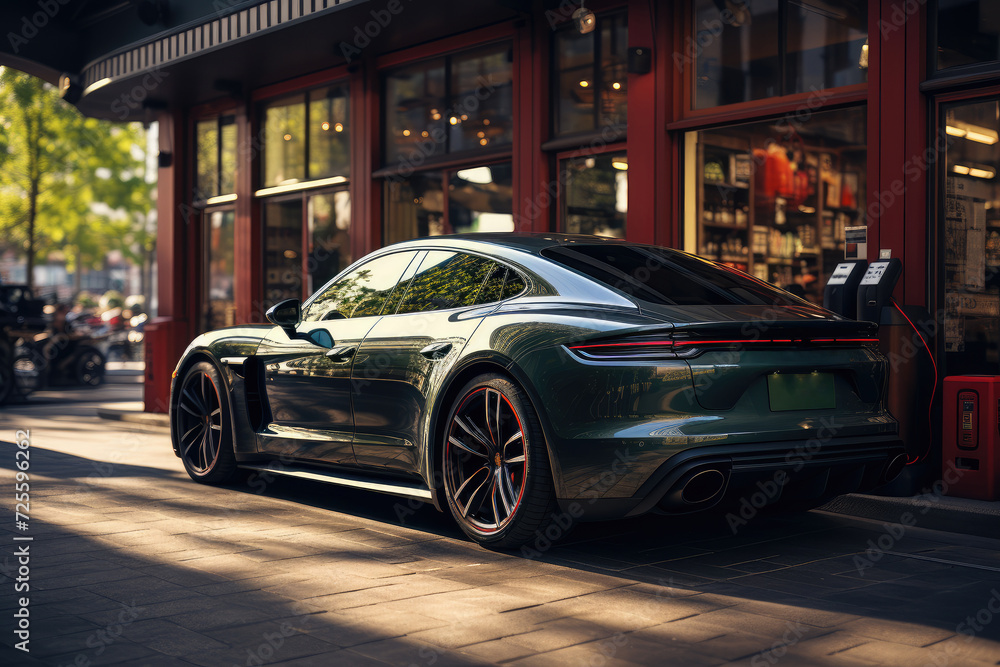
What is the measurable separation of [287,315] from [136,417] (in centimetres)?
658

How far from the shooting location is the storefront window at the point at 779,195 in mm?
8844

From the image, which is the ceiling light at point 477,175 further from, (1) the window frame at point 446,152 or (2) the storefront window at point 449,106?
(2) the storefront window at point 449,106

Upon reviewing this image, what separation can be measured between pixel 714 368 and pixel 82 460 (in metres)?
5.87

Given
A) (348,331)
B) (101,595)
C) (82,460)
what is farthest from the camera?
(82,460)

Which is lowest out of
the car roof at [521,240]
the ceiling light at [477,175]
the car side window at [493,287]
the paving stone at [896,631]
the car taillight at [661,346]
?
the paving stone at [896,631]

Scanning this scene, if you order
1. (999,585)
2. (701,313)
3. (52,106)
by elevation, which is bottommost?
(999,585)

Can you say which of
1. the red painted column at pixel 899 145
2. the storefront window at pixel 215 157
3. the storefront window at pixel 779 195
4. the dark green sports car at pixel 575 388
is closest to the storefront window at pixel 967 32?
the red painted column at pixel 899 145

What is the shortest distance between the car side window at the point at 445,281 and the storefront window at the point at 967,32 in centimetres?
367

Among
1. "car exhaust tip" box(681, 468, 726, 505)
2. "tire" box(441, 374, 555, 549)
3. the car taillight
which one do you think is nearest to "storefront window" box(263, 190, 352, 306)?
"tire" box(441, 374, 555, 549)

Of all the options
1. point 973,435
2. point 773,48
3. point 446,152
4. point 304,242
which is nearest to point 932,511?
point 973,435

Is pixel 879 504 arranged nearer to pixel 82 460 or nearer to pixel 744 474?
pixel 744 474

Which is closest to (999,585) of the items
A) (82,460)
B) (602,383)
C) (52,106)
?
(602,383)

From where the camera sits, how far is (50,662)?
3146 mm

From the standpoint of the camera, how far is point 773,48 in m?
8.20
